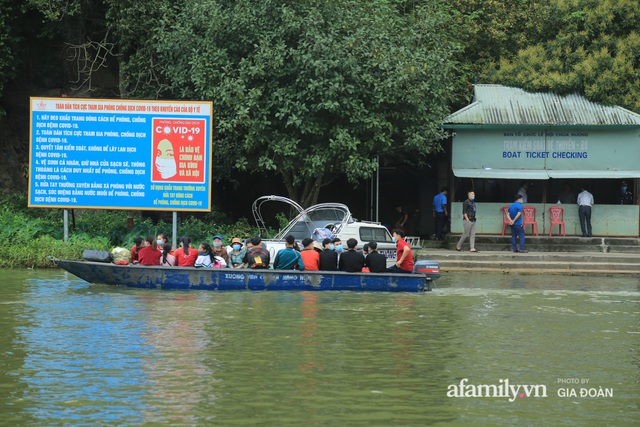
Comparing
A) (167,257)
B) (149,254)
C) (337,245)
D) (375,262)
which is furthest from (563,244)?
(149,254)

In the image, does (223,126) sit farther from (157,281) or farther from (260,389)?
(260,389)

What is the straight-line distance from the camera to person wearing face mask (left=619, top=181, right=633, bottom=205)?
31.1 m

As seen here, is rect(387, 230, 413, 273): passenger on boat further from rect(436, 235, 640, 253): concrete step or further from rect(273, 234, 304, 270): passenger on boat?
rect(436, 235, 640, 253): concrete step

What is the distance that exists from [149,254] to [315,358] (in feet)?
29.6

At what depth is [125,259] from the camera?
851 inches

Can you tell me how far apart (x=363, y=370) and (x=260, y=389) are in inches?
67.9

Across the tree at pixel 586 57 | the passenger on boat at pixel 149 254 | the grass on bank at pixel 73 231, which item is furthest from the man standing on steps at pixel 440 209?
the passenger on boat at pixel 149 254

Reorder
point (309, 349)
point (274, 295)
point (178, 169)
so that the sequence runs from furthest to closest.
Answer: point (178, 169) < point (274, 295) < point (309, 349)

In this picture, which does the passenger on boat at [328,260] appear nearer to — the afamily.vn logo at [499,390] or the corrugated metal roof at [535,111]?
the afamily.vn logo at [499,390]

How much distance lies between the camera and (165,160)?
1033 inches

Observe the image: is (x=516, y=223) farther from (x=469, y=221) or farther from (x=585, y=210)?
(x=585, y=210)

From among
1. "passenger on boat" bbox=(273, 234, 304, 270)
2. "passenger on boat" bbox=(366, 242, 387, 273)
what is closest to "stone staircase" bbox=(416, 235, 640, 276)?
"passenger on boat" bbox=(366, 242, 387, 273)

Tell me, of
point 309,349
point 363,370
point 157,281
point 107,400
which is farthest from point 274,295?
point 107,400

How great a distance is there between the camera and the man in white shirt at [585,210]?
96.5 ft
